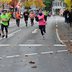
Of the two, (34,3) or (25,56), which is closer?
(25,56)

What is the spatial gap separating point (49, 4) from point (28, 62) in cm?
15700

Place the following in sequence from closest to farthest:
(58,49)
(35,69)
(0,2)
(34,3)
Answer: (35,69)
(58,49)
(0,2)
(34,3)

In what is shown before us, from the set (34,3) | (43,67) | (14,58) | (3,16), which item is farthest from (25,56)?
(34,3)

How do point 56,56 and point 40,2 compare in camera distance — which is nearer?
point 56,56

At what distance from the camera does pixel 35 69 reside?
11.9 metres

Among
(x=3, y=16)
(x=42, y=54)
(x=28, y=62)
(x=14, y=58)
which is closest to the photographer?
(x=28, y=62)

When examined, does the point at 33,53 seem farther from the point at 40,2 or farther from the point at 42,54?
the point at 40,2

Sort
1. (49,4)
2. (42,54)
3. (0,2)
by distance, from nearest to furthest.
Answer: (42,54), (0,2), (49,4)

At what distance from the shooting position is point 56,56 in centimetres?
1539

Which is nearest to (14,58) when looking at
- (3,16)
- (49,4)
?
(3,16)

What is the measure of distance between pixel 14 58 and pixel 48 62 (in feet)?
5.06

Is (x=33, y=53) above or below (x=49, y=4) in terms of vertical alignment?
above

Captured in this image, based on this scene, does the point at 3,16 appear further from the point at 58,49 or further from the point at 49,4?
the point at 49,4

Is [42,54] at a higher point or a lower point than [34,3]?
higher
